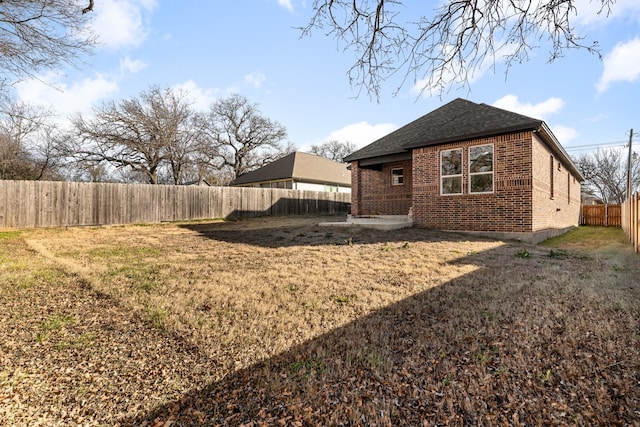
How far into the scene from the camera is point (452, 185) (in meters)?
10.2

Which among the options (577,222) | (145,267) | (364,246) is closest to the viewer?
(145,267)

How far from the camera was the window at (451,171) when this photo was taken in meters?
10.1

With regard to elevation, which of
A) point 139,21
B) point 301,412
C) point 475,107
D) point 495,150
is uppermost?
point 139,21

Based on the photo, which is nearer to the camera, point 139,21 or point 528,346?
point 528,346

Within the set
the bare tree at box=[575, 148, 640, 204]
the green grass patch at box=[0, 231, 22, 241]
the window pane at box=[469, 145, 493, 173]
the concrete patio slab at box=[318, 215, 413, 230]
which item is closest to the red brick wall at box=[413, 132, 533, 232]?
the window pane at box=[469, 145, 493, 173]

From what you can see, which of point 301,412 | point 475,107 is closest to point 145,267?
point 301,412

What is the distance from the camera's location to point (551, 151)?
11172mm

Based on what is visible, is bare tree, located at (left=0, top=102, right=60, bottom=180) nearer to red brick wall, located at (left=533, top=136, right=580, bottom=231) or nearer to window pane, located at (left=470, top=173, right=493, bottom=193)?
window pane, located at (left=470, top=173, right=493, bottom=193)

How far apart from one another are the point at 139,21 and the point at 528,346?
996 centimetres

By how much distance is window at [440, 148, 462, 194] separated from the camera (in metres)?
10.1

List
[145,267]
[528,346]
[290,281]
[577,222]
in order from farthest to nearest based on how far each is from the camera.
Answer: [577,222]
[145,267]
[290,281]
[528,346]

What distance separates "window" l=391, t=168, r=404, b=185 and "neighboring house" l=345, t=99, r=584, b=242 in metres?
0.04

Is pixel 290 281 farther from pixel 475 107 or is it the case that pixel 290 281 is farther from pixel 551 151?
pixel 551 151

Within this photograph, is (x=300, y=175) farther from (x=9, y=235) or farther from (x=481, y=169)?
(x=9, y=235)
